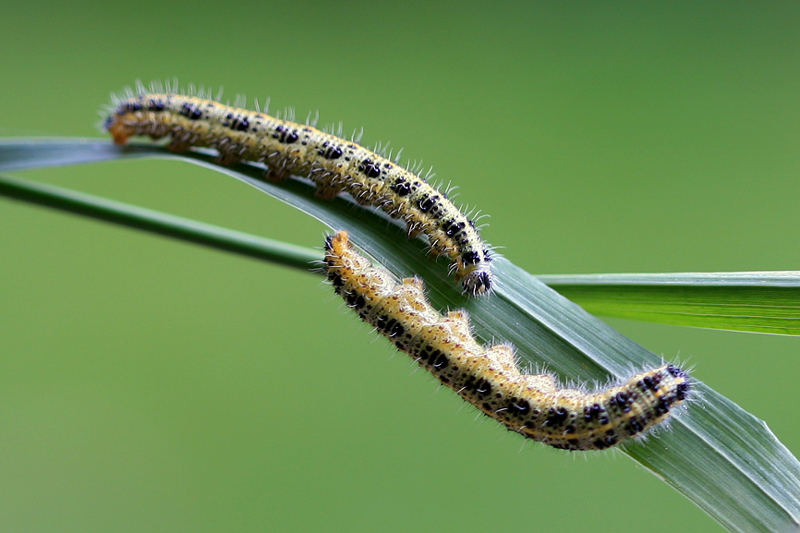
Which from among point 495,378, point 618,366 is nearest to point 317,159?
point 495,378

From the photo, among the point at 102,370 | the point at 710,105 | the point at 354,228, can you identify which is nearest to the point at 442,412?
the point at 102,370

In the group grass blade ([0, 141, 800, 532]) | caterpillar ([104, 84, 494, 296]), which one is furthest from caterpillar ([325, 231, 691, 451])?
caterpillar ([104, 84, 494, 296])

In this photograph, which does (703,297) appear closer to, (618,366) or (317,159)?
(618,366)

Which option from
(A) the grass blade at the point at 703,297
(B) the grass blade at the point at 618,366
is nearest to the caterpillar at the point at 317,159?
(B) the grass blade at the point at 618,366

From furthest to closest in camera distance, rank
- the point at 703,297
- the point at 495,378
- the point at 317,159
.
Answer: the point at 317,159 < the point at 495,378 < the point at 703,297

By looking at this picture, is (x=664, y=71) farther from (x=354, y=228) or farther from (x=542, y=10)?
(x=354, y=228)
